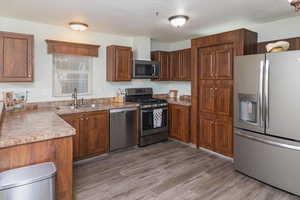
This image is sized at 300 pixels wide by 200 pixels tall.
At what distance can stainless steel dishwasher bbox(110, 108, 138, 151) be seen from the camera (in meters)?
3.82

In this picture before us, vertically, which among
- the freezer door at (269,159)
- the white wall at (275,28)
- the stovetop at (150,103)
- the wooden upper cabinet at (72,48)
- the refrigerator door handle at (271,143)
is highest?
the white wall at (275,28)

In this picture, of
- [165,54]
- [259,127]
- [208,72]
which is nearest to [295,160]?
[259,127]

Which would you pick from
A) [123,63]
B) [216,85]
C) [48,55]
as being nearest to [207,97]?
[216,85]

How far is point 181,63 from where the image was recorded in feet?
16.1

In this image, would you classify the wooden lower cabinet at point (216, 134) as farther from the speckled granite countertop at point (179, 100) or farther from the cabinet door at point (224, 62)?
the cabinet door at point (224, 62)

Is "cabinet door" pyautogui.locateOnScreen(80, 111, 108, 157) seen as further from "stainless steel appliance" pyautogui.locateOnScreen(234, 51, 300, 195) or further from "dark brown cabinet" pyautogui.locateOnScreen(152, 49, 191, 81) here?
"stainless steel appliance" pyautogui.locateOnScreen(234, 51, 300, 195)

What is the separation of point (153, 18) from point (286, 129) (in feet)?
8.45

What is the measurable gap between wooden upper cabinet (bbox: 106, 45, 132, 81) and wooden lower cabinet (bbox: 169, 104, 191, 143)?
1.32m

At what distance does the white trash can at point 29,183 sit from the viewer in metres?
1.51

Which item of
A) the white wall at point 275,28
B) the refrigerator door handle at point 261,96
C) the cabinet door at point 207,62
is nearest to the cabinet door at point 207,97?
the cabinet door at point 207,62

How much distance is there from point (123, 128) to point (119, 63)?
4.70 ft

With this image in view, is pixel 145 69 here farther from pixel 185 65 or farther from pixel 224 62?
pixel 224 62

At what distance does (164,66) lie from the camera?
16.9 ft

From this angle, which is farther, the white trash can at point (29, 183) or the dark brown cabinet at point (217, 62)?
the dark brown cabinet at point (217, 62)
